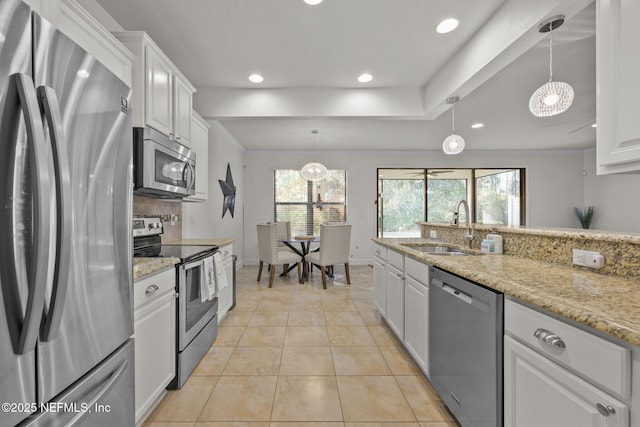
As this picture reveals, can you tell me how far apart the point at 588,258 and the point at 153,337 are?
7.31 feet

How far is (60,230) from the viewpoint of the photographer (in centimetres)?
72

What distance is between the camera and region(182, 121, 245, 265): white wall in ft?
10.7

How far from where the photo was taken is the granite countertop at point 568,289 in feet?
2.35

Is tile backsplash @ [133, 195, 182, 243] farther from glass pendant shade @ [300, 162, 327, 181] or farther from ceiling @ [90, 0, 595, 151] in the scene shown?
glass pendant shade @ [300, 162, 327, 181]

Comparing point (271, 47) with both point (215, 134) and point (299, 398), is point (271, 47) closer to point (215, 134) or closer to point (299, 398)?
point (215, 134)

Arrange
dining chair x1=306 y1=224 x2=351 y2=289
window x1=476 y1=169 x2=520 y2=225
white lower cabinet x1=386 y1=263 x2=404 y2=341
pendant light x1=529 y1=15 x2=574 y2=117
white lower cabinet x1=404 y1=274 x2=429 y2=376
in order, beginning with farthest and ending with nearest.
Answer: window x1=476 y1=169 x2=520 y2=225 → dining chair x1=306 y1=224 x2=351 y2=289 → white lower cabinet x1=386 y1=263 x2=404 y2=341 → pendant light x1=529 y1=15 x2=574 y2=117 → white lower cabinet x1=404 y1=274 x2=429 y2=376

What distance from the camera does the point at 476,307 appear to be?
3.98ft

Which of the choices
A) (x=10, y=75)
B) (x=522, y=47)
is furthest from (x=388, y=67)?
(x=10, y=75)

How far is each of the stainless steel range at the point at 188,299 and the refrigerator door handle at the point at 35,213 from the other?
3.54ft

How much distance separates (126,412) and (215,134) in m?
3.68

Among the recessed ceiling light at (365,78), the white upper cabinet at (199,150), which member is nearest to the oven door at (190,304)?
the white upper cabinet at (199,150)

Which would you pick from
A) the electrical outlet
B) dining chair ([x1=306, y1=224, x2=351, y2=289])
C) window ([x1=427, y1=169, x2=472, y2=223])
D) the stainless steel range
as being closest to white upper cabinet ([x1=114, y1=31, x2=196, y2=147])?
the stainless steel range

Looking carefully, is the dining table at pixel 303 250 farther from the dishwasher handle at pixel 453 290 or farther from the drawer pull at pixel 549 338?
the drawer pull at pixel 549 338

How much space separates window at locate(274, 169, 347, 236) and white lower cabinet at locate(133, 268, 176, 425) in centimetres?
452
